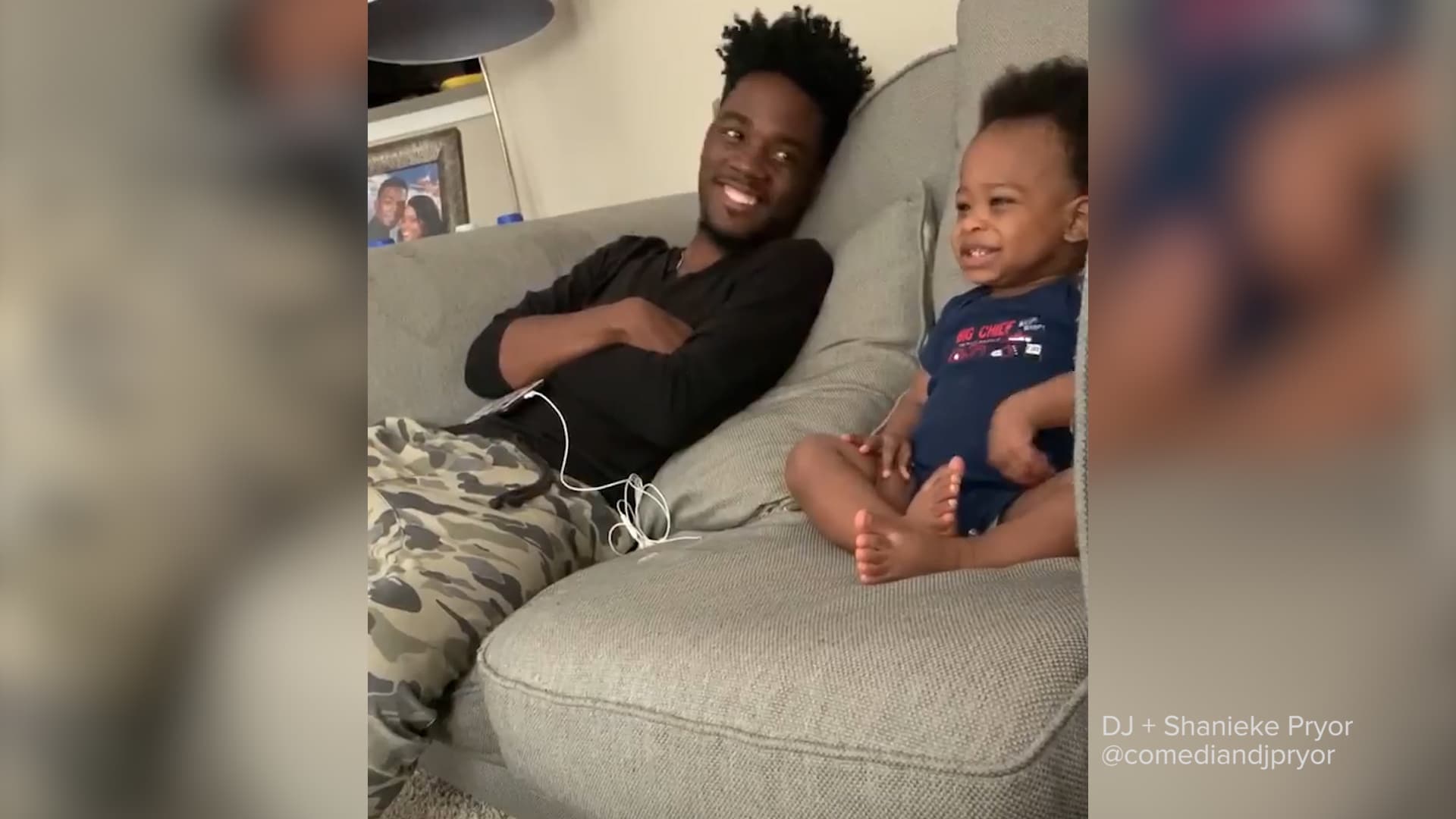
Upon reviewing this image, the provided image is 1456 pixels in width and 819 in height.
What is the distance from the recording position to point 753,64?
158 centimetres

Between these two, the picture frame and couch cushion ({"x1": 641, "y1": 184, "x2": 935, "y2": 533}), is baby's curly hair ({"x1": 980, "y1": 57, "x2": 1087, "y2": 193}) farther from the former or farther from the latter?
the picture frame

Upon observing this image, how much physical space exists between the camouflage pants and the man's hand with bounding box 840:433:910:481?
0.31m

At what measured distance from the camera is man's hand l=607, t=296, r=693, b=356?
49.8 inches

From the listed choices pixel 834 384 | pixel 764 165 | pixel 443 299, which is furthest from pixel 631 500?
pixel 764 165

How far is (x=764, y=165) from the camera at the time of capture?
145 cm

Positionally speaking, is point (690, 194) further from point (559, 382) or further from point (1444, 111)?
point (1444, 111)

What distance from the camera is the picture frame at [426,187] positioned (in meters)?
2.30

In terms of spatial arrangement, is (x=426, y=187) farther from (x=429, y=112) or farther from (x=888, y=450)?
(x=888, y=450)

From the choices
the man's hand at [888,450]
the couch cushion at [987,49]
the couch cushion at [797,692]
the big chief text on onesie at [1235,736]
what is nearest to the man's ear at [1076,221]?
the couch cushion at [987,49]

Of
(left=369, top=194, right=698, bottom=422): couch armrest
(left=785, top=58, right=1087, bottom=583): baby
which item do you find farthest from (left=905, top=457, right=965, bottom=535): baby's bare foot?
(left=369, top=194, right=698, bottom=422): couch armrest

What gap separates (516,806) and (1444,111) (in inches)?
36.0

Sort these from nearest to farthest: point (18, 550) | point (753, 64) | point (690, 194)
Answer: point (18, 550) < point (753, 64) < point (690, 194)

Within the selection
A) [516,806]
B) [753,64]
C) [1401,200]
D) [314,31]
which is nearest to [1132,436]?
[1401,200]

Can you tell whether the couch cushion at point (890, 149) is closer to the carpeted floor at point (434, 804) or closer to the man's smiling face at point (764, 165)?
the man's smiling face at point (764, 165)
